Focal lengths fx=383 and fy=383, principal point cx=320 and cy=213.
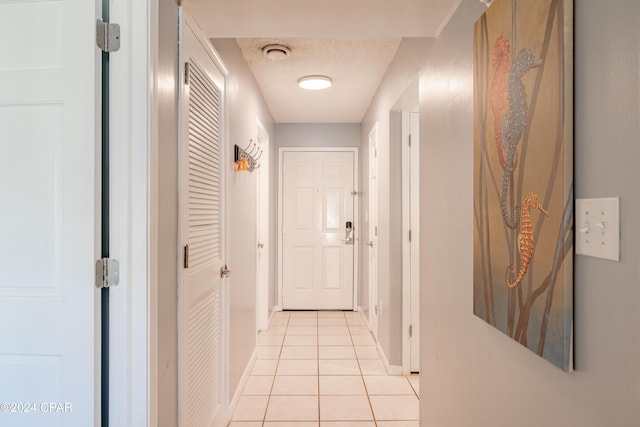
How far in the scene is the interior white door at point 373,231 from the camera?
3.68 m

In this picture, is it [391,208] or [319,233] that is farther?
[319,233]

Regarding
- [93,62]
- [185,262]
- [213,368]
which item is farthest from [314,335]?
[93,62]

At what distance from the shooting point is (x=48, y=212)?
1191 millimetres

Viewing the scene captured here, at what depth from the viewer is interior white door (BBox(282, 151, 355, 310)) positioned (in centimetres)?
485

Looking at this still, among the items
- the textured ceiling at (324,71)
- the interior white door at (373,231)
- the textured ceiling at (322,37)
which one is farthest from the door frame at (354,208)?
the interior white door at (373,231)

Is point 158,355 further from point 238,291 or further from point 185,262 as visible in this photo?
point 238,291

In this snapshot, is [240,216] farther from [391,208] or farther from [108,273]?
[108,273]

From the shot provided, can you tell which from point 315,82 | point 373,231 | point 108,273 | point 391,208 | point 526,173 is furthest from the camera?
point 373,231

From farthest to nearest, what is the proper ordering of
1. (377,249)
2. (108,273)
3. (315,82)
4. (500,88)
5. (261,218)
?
(261,218) < (377,249) < (315,82) < (108,273) < (500,88)

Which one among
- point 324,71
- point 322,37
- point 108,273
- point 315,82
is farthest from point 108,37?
point 315,82

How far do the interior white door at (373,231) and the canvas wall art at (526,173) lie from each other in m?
2.38

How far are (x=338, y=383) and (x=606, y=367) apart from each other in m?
2.29

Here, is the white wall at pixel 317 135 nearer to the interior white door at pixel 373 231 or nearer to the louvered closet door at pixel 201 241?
the interior white door at pixel 373 231

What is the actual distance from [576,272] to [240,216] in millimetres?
2133
